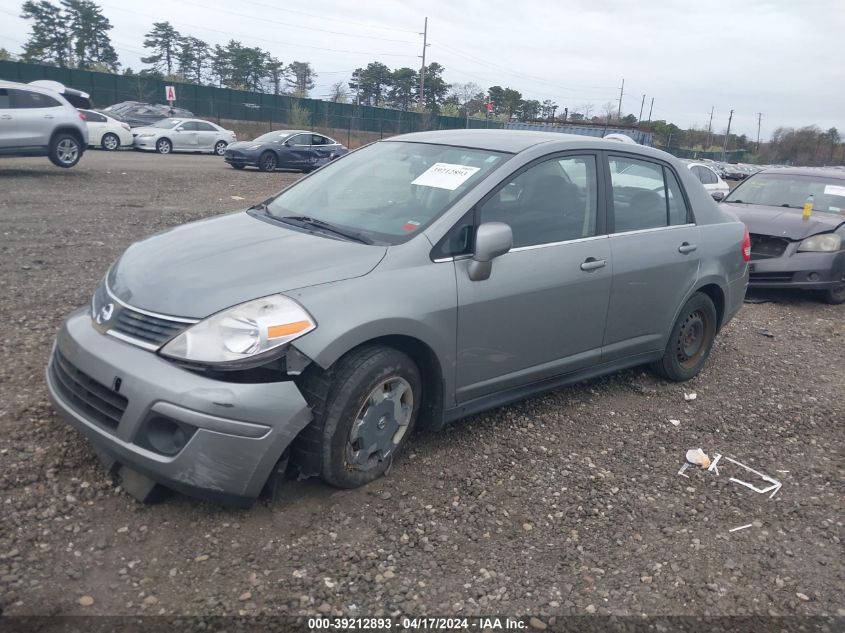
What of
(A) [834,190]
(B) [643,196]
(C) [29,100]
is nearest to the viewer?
(B) [643,196]

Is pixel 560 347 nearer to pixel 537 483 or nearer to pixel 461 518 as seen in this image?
pixel 537 483

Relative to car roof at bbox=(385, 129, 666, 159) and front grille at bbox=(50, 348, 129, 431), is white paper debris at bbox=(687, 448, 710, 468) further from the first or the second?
front grille at bbox=(50, 348, 129, 431)

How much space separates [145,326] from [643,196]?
10.9ft

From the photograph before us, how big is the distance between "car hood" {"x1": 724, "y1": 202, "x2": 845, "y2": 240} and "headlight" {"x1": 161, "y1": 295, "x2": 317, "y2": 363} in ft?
23.0

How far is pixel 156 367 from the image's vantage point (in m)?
2.88

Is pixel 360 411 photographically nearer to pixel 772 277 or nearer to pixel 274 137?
pixel 772 277

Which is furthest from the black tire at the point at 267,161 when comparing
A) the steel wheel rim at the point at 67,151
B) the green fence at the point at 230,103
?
the green fence at the point at 230,103

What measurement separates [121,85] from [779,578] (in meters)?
48.0

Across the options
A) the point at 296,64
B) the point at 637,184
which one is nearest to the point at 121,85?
the point at 296,64

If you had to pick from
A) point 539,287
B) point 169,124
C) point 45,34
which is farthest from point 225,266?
point 45,34

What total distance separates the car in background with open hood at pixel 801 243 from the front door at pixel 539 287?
4.83m

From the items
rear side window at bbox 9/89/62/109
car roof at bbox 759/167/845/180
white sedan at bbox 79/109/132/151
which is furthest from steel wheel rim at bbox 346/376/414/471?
white sedan at bbox 79/109/132/151

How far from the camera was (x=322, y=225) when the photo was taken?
3.81 metres

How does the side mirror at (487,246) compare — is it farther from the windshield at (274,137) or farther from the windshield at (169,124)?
the windshield at (169,124)
